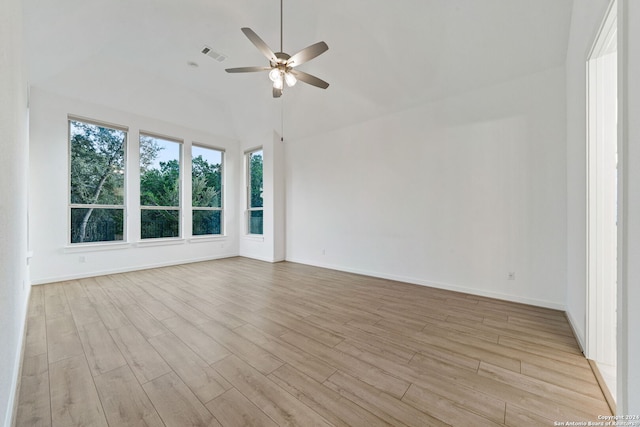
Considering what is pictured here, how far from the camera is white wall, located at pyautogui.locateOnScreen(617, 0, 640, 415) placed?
3.42ft

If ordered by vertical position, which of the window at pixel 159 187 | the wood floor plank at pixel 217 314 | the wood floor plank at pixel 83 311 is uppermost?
the window at pixel 159 187

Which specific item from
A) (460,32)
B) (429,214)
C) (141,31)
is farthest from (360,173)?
(141,31)

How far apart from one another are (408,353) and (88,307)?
380 centimetres

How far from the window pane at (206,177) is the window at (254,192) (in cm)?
76

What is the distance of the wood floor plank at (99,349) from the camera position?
72.2 inches

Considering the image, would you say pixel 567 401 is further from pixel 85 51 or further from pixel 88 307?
pixel 85 51

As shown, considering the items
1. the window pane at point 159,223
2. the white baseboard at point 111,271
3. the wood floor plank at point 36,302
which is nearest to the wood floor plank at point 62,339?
the wood floor plank at point 36,302

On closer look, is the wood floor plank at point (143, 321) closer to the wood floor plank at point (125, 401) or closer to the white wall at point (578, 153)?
the wood floor plank at point (125, 401)

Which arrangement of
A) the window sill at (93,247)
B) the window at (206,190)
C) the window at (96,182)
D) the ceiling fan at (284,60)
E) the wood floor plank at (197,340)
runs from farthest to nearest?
the window at (206,190) < the window at (96,182) < the window sill at (93,247) < the ceiling fan at (284,60) < the wood floor plank at (197,340)

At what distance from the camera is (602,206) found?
187 cm

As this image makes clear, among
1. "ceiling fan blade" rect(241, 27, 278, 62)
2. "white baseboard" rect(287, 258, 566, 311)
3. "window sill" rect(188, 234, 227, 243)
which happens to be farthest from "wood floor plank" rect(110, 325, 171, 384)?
"window sill" rect(188, 234, 227, 243)

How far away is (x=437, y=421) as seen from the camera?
1.33m

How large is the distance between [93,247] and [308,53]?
513 cm

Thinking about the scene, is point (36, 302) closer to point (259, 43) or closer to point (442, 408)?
point (259, 43)
